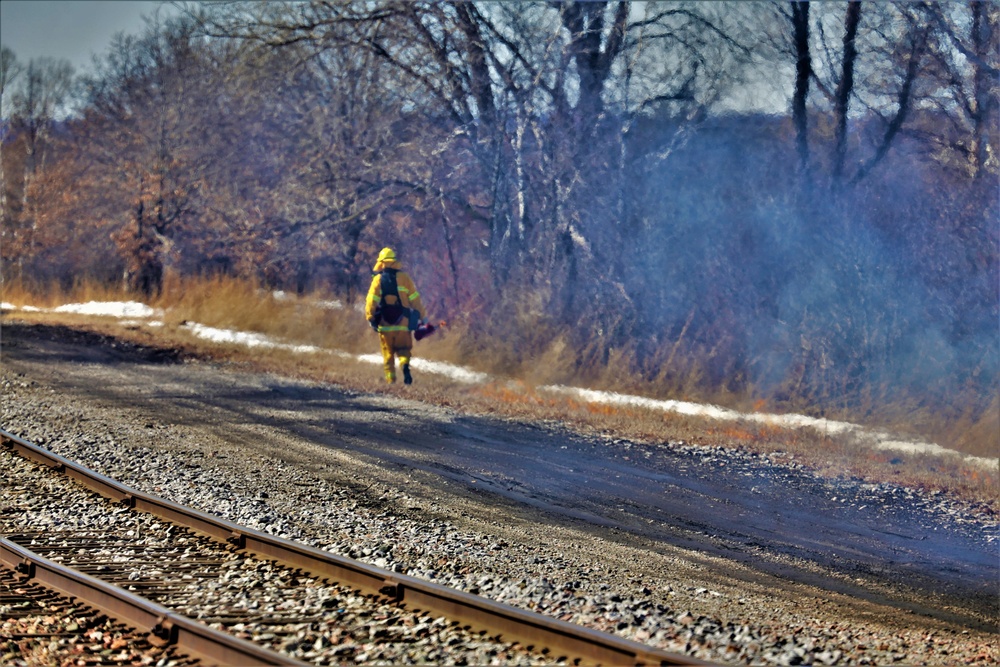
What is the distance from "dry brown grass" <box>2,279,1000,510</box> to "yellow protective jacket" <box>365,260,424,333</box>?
3.20 ft

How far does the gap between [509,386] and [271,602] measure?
1126 centimetres

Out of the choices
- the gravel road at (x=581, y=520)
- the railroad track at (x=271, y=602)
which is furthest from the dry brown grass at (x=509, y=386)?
the railroad track at (x=271, y=602)

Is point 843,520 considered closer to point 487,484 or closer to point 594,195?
point 487,484

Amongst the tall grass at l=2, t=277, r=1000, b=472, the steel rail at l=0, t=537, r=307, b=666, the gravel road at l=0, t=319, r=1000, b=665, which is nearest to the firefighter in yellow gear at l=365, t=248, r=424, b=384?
the tall grass at l=2, t=277, r=1000, b=472

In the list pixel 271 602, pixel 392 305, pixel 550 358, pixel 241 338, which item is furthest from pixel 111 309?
pixel 271 602

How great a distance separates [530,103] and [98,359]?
9276 millimetres

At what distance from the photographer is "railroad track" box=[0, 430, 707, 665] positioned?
5.15 metres

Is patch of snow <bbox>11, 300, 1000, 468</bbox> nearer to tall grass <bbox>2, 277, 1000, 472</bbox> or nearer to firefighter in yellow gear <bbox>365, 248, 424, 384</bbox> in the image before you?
tall grass <bbox>2, 277, 1000, 472</bbox>

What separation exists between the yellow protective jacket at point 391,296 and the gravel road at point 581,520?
6.38 feet

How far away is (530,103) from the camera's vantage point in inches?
797

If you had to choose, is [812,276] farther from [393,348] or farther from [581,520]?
[581,520]

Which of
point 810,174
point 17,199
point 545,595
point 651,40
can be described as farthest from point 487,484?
point 17,199

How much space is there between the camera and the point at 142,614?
564cm

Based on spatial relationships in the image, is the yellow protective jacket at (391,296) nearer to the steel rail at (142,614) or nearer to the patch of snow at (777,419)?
the patch of snow at (777,419)
